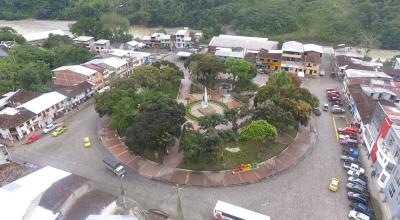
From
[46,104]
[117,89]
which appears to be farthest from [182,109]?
[46,104]

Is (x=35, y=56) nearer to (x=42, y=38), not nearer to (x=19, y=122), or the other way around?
(x=42, y=38)

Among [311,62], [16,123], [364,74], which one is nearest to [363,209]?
[364,74]

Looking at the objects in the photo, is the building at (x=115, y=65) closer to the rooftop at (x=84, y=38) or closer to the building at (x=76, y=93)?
the building at (x=76, y=93)

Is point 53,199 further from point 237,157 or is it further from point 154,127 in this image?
point 237,157

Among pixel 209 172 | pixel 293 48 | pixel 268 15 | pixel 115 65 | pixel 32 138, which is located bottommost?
pixel 32 138

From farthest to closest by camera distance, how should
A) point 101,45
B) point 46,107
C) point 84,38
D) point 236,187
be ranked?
point 84,38 → point 101,45 → point 46,107 → point 236,187

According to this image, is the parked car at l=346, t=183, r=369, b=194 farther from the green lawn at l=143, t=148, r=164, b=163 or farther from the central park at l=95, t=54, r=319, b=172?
the green lawn at l=143, t=148, r=164, b=163
